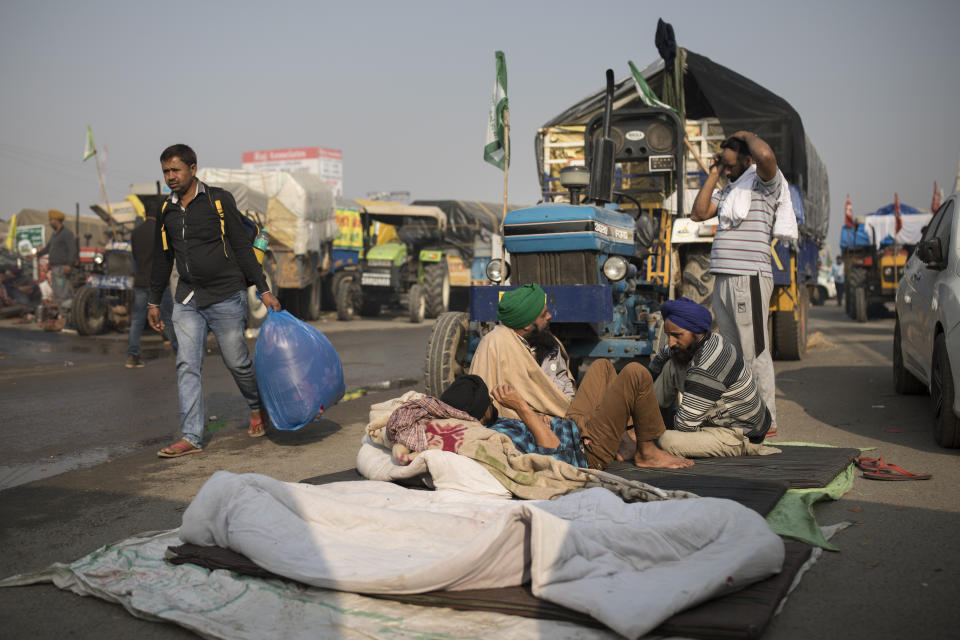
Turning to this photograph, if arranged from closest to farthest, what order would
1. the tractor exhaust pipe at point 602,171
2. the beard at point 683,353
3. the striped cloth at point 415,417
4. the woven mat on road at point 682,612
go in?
the woven mat on road at point 682,612
the striped cloth at point 415,417
the beard at point 683,353
the tractor exhaust pipe at point 602,171

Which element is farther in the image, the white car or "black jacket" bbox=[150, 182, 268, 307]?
"black jacket" bbox=[150, 182, 268, 307]

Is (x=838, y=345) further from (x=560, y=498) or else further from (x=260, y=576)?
(x=260, y=576)

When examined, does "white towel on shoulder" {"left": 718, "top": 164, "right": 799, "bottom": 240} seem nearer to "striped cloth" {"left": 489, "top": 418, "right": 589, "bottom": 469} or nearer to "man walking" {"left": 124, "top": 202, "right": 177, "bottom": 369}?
"striped cloth" {"left": 489, "top": 418, "right": 589, "bottom": 469}

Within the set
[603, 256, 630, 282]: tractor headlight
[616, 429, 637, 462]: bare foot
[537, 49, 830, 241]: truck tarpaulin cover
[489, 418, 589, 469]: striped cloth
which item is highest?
[537, 49, 830, 241]: truck tarpaulin cover

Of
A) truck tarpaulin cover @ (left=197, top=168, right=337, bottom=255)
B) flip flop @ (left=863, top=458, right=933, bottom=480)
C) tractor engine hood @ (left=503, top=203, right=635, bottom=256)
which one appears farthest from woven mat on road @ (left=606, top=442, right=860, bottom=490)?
truck tarpaulin cover @ (left=197, top=168, right=337, bottom=255)

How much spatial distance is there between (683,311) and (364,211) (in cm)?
1771

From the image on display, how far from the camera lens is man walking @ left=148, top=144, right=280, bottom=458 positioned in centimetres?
559

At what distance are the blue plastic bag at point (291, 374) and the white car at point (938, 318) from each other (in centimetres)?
406

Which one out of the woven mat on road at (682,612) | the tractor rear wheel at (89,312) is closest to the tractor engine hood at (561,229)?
the woven mat on road at (682,612)

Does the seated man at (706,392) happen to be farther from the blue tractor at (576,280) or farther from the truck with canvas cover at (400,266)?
the truck with canvas cover at (400,266)

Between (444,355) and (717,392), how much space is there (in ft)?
8.49

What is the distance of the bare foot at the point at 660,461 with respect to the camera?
472 cm

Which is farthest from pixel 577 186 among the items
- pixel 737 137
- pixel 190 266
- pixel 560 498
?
pixel 560 498

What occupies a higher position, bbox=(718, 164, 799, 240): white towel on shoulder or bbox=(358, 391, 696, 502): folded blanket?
bbox=(718, 164, 799, 240): white towel on shoulder
